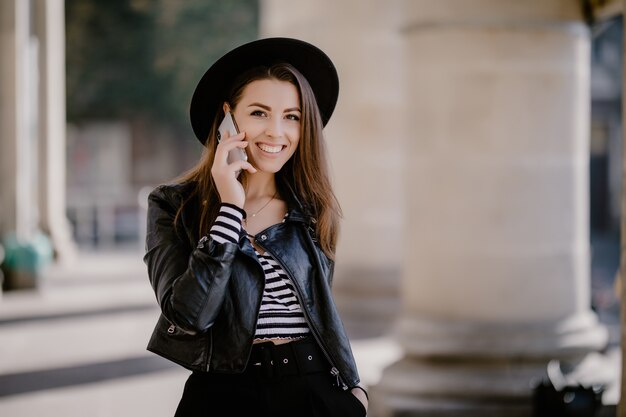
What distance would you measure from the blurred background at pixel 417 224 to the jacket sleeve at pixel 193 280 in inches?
144

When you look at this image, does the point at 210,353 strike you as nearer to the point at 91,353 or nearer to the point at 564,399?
the point at 564,399

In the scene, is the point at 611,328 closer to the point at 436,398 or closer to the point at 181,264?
the point at 436,398

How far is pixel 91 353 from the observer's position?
9156 mm

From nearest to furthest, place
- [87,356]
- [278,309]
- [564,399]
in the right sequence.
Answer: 1. [278,309]
2. [564,399]
3. [87,356]

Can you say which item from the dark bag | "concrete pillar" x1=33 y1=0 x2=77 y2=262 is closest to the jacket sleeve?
the dark bag

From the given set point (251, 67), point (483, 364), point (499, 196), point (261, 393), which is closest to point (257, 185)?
point (251, 67)

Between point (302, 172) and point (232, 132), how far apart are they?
31 centimetres

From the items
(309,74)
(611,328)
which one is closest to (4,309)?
(611,328)

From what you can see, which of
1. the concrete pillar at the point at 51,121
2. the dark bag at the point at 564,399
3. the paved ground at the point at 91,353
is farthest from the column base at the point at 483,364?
the concrete pillar at the point at 51,121

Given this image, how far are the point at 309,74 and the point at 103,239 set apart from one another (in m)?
23.2

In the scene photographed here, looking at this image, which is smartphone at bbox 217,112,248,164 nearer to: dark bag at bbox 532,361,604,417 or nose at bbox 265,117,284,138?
nose at bbox 265,117,284,138

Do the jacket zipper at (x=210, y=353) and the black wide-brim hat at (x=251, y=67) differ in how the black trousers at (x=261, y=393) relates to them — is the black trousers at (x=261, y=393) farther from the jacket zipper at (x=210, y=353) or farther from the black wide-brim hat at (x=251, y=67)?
the black wide-brim hat at (x=251, y=67)

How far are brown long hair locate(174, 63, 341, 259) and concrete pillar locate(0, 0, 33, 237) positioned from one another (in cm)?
1246

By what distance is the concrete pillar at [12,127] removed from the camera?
14797mm
